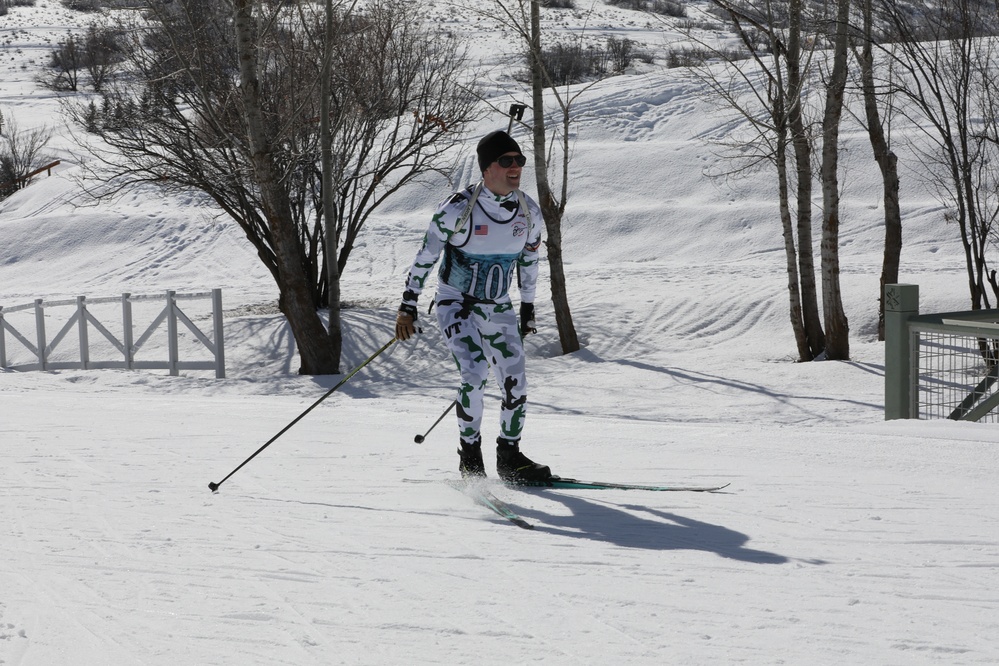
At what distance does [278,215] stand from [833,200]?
22.8 ft

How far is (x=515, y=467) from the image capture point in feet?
17.4

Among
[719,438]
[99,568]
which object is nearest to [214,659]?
[99,568]

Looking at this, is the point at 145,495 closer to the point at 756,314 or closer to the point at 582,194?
the point at 756,314

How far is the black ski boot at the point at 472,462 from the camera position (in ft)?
17.4

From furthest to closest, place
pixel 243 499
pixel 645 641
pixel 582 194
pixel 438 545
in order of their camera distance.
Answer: pixel 582 194, pixel 243 499, pixel 438 545, pixel 645 641

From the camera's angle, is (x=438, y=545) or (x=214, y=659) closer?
(x=214, y=659)

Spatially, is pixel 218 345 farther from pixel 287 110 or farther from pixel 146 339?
pixel 287 110

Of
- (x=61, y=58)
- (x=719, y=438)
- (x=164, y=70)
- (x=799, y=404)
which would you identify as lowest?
(x=799, y=404)

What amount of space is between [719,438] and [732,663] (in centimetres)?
374

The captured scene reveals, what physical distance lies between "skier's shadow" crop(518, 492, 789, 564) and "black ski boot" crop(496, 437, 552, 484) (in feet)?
1.13

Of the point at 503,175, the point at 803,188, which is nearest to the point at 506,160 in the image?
the point at 503,175

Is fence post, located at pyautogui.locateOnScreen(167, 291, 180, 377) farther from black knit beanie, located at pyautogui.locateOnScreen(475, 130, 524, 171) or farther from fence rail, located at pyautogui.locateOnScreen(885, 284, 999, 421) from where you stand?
black knit beanie, located at pyautogui.locateOnScreen(475, 130, 524, 171)

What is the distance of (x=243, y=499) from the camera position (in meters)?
5.04

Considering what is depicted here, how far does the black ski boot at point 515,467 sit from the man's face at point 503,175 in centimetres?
129
